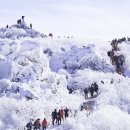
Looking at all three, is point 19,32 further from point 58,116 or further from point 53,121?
point 58,116

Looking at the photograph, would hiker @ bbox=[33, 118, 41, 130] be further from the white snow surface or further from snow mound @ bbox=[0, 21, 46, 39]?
snow mound @ bbox=[0, 21, 46, 39]

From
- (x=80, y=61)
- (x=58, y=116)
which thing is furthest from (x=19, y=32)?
(x=58, y=116)

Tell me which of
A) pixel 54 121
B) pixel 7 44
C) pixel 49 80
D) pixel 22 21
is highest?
pixel 22 21

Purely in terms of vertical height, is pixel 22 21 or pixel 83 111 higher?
pixel 22 21

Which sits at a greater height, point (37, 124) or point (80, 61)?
point (80, 61)

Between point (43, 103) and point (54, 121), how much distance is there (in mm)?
8101

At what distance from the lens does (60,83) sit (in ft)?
228

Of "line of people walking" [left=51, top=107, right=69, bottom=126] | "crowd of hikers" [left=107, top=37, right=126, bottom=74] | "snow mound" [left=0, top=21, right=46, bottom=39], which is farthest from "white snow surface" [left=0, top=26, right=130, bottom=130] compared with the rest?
"snow mound" [left=0, top=21, right=46, bottom=39]

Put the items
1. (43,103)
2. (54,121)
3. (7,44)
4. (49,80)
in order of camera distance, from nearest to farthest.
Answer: (54,121), (43,103), (49,80), (7,44)

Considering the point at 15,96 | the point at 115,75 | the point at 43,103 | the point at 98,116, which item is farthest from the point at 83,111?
the point at 115,75

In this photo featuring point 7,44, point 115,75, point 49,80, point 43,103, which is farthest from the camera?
→ point 7,44

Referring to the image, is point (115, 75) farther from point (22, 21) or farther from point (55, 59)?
point (22, 21)

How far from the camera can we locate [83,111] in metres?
49.8

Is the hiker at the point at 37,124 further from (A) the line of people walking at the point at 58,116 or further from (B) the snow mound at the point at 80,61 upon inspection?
(B) the snow mound at the point at 80,61
